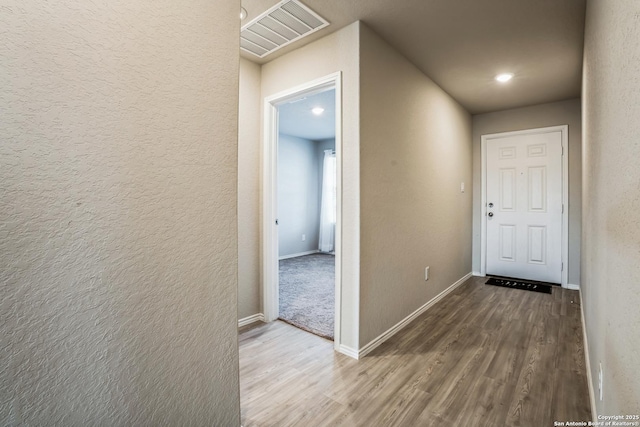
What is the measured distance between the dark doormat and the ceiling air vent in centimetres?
368

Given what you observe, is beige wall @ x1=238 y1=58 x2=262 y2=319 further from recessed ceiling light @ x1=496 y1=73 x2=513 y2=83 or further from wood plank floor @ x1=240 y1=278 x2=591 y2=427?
recessed ceiling light @ x1=496 y1=73 x2=513 y2=83

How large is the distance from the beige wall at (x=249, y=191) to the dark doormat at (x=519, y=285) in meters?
3.09

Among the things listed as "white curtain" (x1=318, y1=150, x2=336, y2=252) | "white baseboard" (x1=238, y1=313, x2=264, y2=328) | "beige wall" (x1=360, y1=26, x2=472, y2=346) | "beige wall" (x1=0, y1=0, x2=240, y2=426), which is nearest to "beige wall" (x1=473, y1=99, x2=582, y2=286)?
"beige wall" (x1=360, y1=26, x2=472, y2=346)

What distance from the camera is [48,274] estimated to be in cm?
87

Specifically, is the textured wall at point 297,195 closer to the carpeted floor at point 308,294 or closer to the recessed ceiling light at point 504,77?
the carpeted floor at point 308,294

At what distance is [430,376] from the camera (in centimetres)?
197

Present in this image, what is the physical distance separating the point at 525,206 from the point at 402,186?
2508 millimetres

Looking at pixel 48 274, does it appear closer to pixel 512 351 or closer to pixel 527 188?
pixel 512 351

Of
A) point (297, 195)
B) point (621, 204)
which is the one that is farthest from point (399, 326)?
point (297, 195)

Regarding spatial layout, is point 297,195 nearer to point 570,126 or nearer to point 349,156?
point 349,156

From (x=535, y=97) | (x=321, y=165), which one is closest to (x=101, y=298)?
(x=535, y=97)

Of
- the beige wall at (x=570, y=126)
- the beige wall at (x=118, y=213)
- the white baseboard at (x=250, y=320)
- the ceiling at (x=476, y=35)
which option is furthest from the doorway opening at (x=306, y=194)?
the beige wall at (x=118, y=213)

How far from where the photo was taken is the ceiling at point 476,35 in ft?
6.58

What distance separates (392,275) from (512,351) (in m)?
0.99
